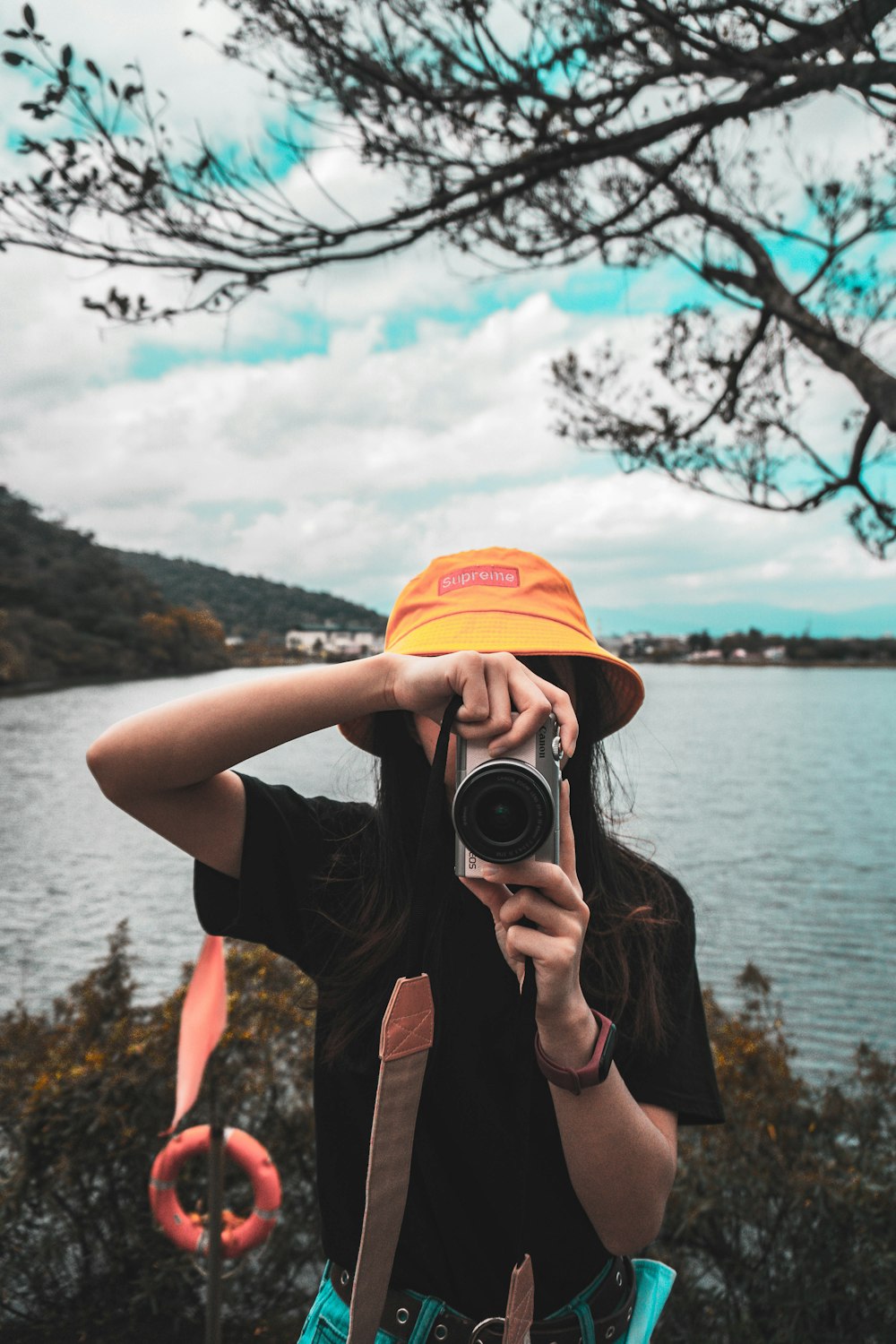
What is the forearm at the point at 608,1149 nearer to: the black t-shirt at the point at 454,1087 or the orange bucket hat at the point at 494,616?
the black t-shirt at the point at 454,1087

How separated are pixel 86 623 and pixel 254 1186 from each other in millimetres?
46281

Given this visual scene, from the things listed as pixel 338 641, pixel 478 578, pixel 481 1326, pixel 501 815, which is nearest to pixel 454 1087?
pixel 481 1326

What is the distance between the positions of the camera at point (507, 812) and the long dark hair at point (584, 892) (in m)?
0.16

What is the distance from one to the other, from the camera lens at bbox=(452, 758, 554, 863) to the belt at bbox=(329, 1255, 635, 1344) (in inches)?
24.7

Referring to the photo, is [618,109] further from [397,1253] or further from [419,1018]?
[397,1253]

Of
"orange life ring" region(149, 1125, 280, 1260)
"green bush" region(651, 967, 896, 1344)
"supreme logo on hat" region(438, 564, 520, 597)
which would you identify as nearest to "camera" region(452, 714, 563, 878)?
"supreme logo on hat" region(438, 564, 520, 597)

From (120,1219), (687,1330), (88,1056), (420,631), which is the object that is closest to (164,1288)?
(120,1219)

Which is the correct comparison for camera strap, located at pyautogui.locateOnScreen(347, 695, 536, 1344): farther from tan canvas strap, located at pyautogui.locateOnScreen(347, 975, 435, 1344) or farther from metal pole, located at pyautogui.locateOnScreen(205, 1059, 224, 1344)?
metal pole, located at pyautogui.locateOnScreen(205, 1059, 224, 1344)

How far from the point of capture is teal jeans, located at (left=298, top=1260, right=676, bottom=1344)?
1.22m

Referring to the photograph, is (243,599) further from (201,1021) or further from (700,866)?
(201,1021)

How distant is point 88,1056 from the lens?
2893mm

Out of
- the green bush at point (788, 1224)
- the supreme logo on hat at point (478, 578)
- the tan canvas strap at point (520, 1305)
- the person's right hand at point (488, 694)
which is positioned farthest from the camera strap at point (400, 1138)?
the green bush at point (788, 1224)

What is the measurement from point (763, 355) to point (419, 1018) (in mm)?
3485

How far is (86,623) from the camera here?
4497 cm
